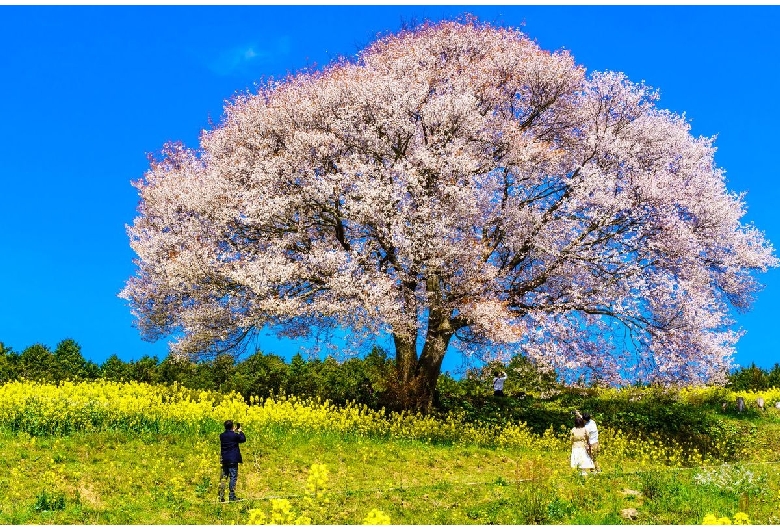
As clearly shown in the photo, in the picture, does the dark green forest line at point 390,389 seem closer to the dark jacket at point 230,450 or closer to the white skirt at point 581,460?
the white skirt at point 581,460

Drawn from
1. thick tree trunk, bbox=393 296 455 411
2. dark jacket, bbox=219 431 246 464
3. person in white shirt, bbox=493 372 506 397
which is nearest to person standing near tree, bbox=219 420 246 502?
dark jacket, bbox=219 431 246 464

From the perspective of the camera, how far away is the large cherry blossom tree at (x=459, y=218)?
24.3m

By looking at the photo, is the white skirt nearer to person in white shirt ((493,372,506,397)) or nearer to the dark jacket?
the dark jacket

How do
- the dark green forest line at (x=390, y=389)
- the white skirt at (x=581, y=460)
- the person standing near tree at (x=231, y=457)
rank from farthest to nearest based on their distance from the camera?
the dark green forest line at (x=390, y=389), the white skirt at (x=581, y=460), the person standing near tree at (x=231, y=457)

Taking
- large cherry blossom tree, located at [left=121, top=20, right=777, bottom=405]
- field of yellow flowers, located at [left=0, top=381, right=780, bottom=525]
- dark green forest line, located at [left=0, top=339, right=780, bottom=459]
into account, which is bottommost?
field of yellow flowers, located at [left=0, top=381, right=780, bottom=525]

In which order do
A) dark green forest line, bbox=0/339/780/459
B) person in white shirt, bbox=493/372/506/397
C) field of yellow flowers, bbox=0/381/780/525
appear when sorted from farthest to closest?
person in white shirt, bbox=493/372/506/397 → dark green forest line, bbox=0/339/780/459 → field of yellow flowers, bbox=0/381/780/525

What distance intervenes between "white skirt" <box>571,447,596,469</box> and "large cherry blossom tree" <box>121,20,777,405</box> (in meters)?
5.06

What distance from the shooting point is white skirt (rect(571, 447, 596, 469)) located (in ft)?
63.4

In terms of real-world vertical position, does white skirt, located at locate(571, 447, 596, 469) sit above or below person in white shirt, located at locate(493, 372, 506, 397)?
below

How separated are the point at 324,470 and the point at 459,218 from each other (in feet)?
42.7

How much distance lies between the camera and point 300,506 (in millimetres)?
15523

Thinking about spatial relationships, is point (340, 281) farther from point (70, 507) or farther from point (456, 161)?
point (70, 507)

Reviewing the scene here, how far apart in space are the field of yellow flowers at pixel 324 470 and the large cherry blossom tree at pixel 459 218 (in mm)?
2935

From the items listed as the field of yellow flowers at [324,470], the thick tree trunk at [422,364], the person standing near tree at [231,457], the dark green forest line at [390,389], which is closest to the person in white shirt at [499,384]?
the dark green forest line at [390,389]
